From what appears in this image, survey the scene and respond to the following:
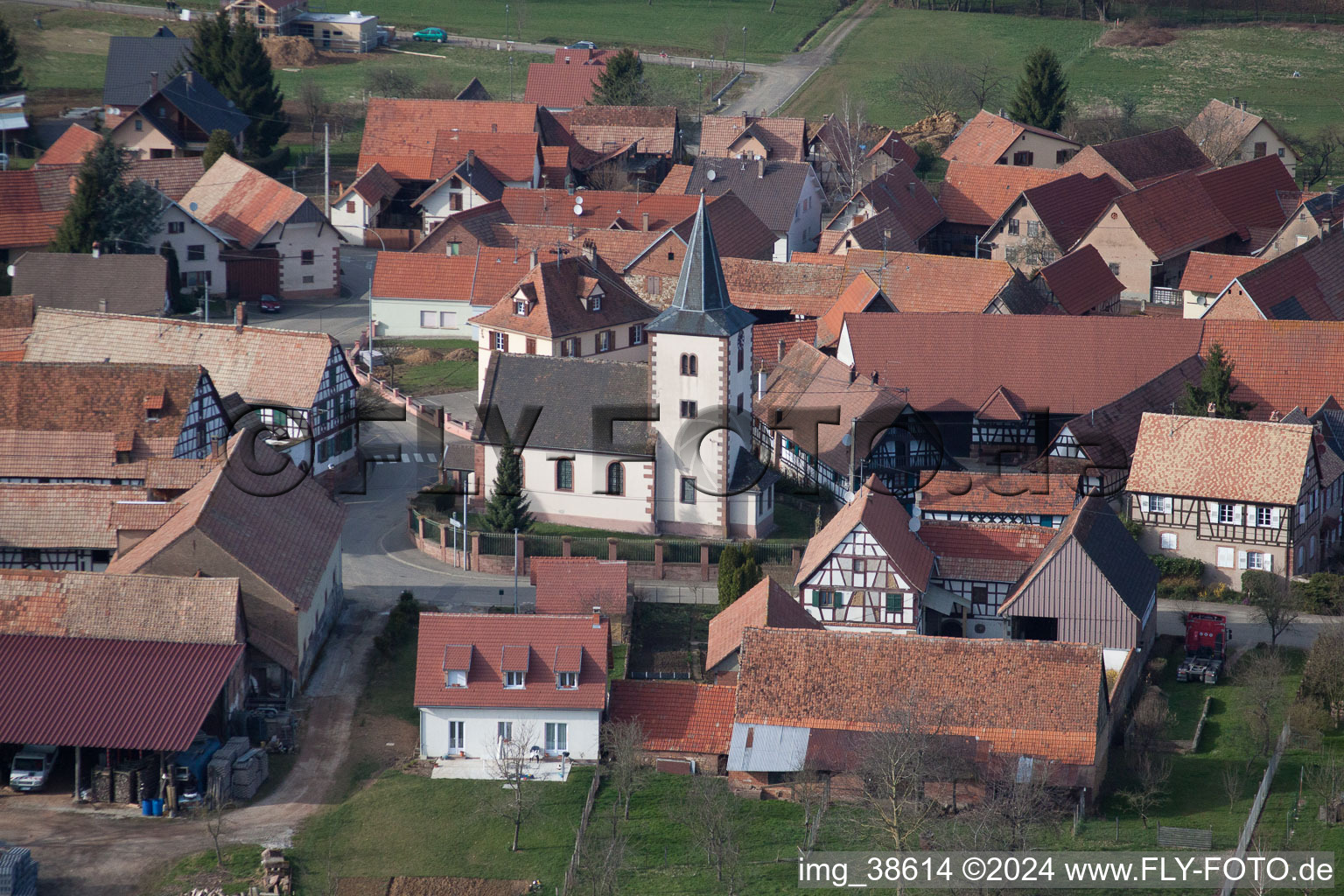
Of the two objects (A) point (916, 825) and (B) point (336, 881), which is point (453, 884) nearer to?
(B) point (336, 881)

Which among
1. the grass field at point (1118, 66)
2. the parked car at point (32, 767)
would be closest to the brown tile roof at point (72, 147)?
the grass field at point (1118, 66)

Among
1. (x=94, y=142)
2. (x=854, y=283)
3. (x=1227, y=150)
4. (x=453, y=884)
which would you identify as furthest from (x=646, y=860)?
(x=1227, y=150)

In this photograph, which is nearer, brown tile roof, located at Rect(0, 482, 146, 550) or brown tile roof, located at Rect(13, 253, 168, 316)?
brown tile roof, located at Rect(0, 482, 146, 550)

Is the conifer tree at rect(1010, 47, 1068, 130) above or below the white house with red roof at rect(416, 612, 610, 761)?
above

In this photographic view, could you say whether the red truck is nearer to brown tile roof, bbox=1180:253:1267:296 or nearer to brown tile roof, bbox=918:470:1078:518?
brown tile roof, bbox=918:470:1078:518

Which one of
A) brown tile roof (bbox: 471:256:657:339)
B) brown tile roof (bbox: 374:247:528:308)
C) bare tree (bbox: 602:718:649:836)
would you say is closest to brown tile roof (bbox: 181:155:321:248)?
brown tile roof (bbox: 374:247:528:308)

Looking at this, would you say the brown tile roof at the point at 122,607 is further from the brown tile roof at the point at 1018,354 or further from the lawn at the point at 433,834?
the brown tile roof at the point at 1018,354

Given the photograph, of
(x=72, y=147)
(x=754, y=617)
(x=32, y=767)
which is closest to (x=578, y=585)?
(x=754, y=617)
